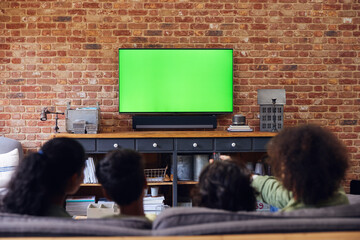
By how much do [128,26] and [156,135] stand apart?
1.29 meters

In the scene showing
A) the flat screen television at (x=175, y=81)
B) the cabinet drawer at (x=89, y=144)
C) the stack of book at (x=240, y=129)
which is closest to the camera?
the cabinet drawer at (x=89, y=144)

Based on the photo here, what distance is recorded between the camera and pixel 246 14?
3.51 metres

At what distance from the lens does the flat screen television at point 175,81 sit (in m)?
3.41

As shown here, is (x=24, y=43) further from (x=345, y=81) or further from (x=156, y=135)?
(x=345, y=81)

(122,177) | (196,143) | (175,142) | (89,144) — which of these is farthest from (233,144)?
(122,177)

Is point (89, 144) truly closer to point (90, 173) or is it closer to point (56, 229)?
point (90, 173)

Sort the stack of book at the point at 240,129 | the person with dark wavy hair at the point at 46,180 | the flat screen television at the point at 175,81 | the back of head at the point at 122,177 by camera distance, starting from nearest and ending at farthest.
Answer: the person with dark wavy hair at the point at 46,180 < the back of head at the point at 122,177 < the stack of book at the point at 240,129 < the flat screen television at the point at 175,81

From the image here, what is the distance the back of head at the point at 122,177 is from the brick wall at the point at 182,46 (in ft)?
A: 6.99

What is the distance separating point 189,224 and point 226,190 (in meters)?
0.23

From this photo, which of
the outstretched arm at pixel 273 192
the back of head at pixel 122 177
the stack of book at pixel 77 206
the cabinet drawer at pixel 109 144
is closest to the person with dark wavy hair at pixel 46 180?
the back of head at pixel 122 177

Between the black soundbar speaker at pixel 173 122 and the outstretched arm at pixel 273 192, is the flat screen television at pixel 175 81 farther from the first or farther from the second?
the outstretched arm at pixel 273 192

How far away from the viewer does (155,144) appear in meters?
3.01

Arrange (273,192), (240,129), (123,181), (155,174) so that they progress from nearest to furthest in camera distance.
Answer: (123,181) < (273,192) < (240,129) < (155,174)

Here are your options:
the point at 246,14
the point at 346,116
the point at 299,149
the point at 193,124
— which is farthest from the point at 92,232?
the point at 346,116
